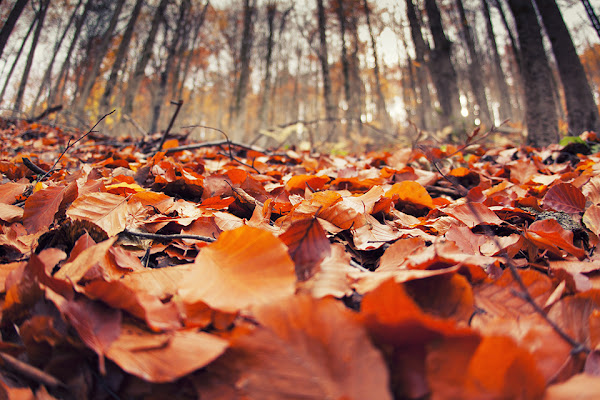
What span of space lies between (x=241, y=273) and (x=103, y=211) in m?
0.49

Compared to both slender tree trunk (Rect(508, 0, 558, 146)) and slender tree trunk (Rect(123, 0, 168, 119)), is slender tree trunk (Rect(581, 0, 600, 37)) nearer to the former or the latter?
slender tree trunk (Rect(508, 0, 558, 146))

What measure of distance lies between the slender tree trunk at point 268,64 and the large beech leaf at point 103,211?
872 centimetres

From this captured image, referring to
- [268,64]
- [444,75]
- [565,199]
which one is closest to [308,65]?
[268,64]

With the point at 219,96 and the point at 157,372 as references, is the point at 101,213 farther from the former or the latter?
the point at 219,96

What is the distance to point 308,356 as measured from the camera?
0.32 meters

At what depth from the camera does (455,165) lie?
1875 millimetres

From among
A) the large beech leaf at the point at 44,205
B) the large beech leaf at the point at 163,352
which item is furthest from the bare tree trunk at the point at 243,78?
the large beech leaf at the point at 163,352

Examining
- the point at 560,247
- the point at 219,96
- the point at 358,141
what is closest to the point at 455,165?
the point at 560,247

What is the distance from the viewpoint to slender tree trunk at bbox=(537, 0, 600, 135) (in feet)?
10.6

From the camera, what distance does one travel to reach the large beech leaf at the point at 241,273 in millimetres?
435

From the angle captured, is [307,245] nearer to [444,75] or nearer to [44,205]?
[44,205]

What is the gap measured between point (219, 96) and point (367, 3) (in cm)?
1934

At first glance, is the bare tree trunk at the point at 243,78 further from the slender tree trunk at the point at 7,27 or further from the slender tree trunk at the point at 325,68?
the slender tree trunk at the point at 7,27

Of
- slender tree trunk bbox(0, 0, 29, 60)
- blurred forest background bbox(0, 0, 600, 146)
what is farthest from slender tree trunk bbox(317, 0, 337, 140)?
slender tree trunk bbox(0, 0, 29, 60)
